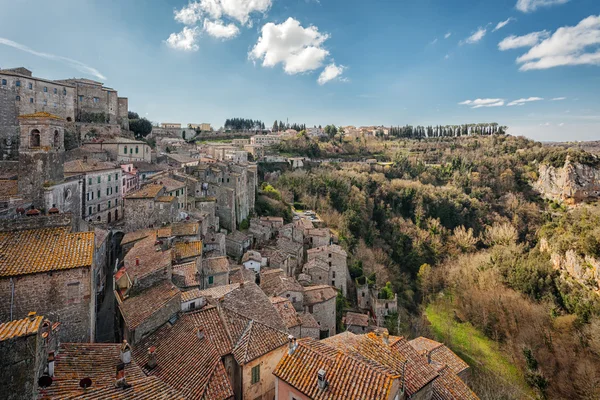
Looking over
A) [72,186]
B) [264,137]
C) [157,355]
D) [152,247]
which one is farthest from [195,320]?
[264,137]

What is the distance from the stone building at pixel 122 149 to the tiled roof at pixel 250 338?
33.3 metres

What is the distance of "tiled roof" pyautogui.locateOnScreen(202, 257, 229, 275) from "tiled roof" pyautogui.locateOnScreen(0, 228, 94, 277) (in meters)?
10.2

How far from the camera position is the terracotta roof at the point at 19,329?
5720mm

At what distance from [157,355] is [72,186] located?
17.1 meters

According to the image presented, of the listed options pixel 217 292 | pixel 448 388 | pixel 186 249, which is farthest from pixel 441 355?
pixel 186 249

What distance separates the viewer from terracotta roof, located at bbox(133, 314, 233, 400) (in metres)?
10.2

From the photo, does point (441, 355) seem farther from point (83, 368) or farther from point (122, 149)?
point (122, 149)

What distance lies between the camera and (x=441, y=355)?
18.7 metres

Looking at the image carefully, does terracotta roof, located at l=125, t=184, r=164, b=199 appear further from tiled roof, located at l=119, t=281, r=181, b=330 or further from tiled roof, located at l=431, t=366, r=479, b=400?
tiled roof, located at l=431, t=366, r=479, b=400

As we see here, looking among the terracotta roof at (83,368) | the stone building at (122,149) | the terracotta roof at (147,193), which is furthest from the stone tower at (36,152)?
the stone building at (122,149)

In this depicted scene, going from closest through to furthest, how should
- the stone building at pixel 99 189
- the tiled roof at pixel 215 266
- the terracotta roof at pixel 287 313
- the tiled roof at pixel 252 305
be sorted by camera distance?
the tiled roof at pixel 252 305 → the terracotta roof at pixel 287 313 → the tiled roof at pixel 215 266 → the stone building at pixel 99 189

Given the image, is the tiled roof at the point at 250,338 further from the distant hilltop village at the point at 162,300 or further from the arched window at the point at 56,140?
the arched window at the point at 56,140

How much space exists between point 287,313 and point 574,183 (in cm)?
6976

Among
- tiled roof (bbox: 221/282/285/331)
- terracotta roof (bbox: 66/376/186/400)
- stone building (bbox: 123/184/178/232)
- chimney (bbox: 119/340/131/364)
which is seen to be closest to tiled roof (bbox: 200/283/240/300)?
tiled roof (bbox: 221/282/285/331)
